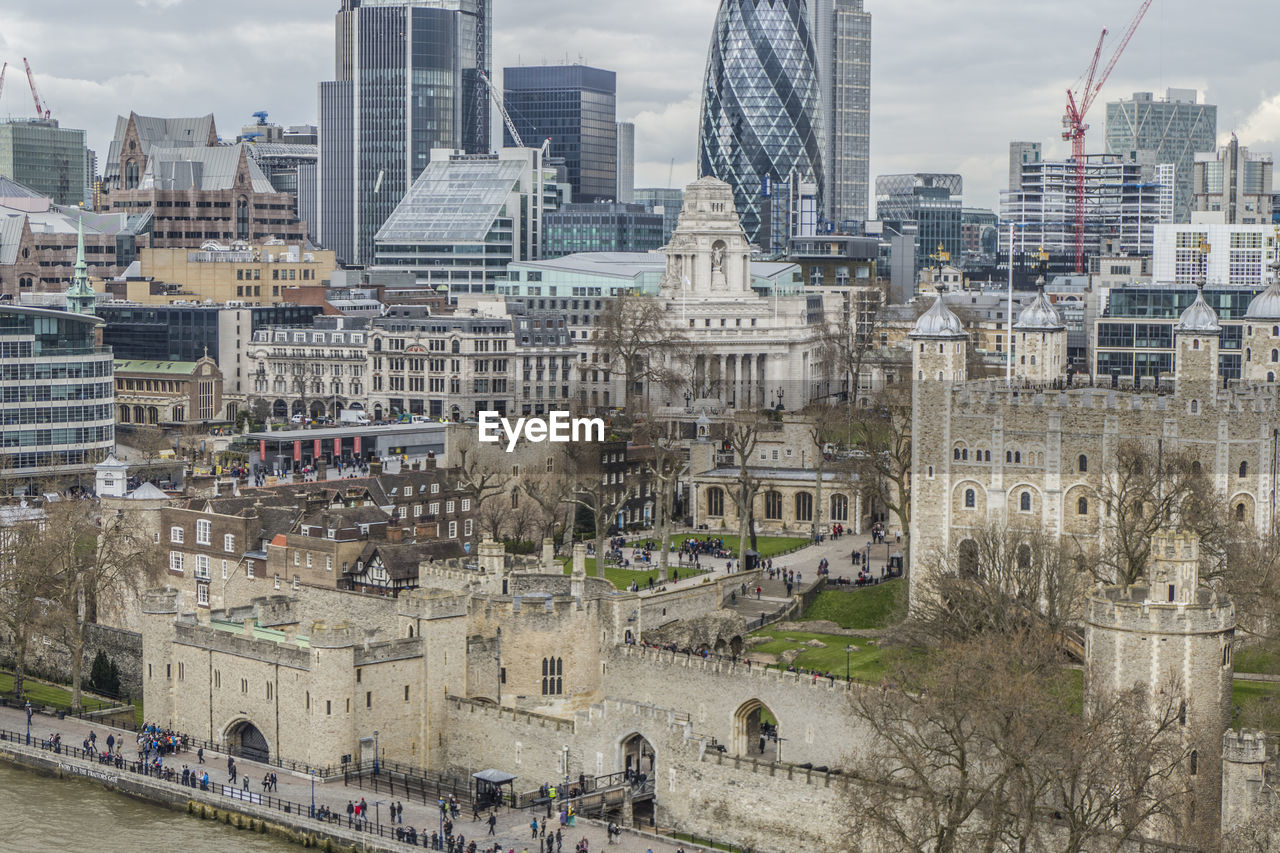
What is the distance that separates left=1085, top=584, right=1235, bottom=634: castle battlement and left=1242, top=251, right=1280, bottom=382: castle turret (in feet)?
120

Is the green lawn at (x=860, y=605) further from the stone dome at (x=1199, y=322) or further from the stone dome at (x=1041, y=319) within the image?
the stone dome at (x=1199, y=322)

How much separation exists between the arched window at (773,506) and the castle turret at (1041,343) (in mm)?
20875

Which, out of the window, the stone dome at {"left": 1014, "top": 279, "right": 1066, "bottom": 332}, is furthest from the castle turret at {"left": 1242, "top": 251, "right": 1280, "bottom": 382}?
the window

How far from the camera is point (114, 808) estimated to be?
8656 centimetres

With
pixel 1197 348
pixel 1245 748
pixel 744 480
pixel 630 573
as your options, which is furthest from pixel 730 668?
pixel 744 480

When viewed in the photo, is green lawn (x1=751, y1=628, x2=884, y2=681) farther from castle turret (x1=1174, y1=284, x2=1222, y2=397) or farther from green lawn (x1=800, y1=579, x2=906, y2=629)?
castle turret (x1=1174, y1=284, x2=1222, y2=397)

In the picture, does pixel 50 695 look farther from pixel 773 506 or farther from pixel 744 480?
pixel 773 506

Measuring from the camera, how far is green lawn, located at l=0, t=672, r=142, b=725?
100 m

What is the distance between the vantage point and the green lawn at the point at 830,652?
299 ft

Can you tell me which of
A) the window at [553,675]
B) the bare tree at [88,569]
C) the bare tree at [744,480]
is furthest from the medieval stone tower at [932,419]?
the bare tree at [88,569]

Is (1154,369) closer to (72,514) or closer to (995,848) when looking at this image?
(72,514)

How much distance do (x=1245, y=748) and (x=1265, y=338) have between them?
42.6 m

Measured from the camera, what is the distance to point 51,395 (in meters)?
155

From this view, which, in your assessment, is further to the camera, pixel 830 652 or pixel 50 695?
pixel 50 695
